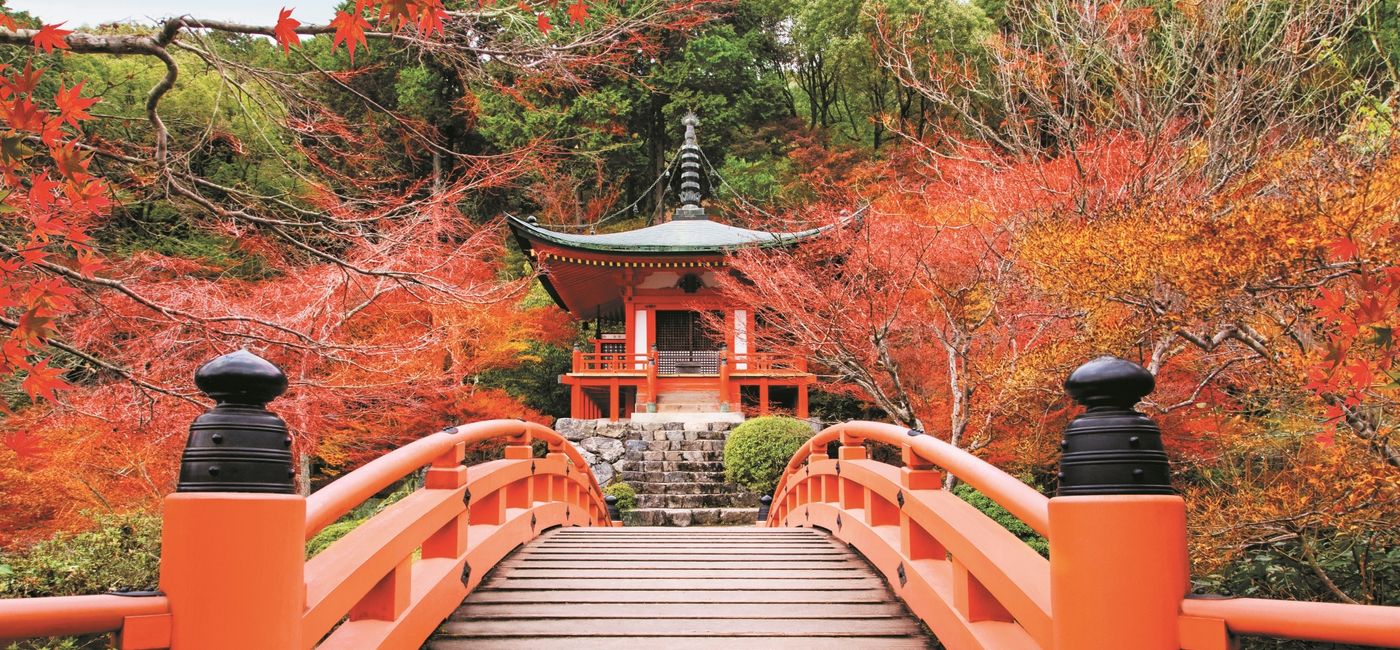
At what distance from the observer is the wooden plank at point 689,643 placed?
284 cm

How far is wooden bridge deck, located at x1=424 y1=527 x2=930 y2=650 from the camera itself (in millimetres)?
2932

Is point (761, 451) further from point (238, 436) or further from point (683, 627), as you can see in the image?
point (238, 436)

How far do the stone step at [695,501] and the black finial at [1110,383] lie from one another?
36.7ft

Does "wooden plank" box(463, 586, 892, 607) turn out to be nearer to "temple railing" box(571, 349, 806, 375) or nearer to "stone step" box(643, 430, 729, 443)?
"stone step" box(643, 430, 729, 443)

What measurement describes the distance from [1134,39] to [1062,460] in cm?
907

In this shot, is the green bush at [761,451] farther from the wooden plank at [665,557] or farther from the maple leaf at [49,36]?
the maple leaf at [49,36]

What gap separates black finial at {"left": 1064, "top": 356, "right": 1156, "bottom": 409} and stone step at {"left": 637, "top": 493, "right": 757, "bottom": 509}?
11179 mm

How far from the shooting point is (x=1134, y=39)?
29.9 ft

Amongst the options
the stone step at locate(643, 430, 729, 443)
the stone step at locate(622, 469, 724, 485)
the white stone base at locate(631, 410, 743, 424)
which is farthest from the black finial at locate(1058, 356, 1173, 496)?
the white stone base at locate(631, 410, 743, 424)

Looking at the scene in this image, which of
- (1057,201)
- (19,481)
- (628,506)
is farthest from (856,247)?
(19,481)

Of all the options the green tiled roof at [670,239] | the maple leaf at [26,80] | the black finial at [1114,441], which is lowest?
the black finial at [1114,441]

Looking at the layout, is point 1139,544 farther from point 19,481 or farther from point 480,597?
point 19,481

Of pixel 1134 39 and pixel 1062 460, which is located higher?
pixel 1134 39

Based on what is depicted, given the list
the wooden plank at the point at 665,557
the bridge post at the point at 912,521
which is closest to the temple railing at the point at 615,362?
the wooden plank at the point at 665,557
